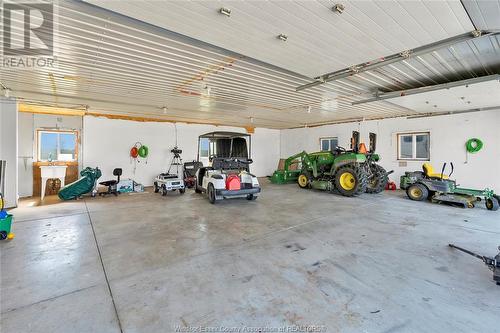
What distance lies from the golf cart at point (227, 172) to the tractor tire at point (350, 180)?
2.65 meters

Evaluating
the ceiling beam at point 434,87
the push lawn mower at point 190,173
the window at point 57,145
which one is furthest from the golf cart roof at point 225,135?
the window at point 57,145

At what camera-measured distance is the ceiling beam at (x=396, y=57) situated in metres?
2.61

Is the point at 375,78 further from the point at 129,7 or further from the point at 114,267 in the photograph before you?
the point at 114,267

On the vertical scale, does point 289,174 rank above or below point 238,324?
above

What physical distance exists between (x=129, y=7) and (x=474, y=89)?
5986 millimetres

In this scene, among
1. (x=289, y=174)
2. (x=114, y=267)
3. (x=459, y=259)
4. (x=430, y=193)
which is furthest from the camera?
(x=289, y=174)

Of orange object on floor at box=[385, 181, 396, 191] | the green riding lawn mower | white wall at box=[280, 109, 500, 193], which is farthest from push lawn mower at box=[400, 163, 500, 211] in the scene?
orange object on floor at box=[385, 181, 396, 191]

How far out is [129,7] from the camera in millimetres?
2141

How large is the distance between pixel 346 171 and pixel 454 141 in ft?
A: 11.5

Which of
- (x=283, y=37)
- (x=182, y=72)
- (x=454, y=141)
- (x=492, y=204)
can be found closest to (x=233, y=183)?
(x=182, y=72)

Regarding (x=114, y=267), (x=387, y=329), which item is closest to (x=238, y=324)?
(x=387, y=329)

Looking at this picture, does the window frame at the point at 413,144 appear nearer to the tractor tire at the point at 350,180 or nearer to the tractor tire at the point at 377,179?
the tractor tire at the point at 377,179

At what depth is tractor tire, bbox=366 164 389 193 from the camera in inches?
279

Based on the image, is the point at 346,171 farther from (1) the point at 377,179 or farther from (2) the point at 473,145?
(2) the point at 473,145
